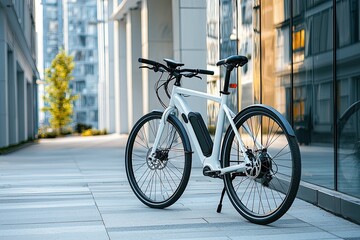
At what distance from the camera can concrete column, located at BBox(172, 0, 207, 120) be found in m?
11.6

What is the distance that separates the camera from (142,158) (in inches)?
263

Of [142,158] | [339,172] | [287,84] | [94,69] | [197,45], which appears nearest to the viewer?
[339,172]

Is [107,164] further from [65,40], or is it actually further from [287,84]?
[65,40]

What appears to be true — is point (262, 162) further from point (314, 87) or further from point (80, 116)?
point (80, 116)

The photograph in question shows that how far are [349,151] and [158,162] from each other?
5.95 feet

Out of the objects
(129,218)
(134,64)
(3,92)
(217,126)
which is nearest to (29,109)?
(134,64)

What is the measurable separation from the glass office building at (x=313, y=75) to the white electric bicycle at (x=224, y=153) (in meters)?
0.60

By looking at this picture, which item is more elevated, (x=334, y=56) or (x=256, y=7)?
(x=256, y=7)

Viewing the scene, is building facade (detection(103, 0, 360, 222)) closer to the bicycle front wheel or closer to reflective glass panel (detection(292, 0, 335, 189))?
reflective glass panel (detection(292, 0, 335, 189))

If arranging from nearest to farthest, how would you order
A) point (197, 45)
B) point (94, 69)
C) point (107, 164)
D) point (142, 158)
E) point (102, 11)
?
point (142, 158) → point (197, 45) → point (107, 164) → point (102, 11) → point (94, 69)

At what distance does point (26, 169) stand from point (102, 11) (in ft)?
112

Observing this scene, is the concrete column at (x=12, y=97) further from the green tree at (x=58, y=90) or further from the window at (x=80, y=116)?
the window at (x=80, y=116)

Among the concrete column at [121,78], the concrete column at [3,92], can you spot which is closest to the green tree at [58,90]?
the concrete column at [121,78]

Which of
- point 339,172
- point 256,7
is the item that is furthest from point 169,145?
point 256,7
